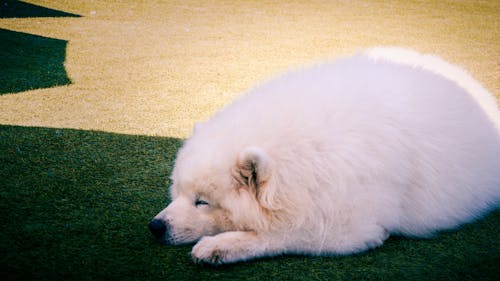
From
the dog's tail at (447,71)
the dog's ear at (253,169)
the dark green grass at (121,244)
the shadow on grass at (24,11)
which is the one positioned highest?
the dog's tail at (447,71)

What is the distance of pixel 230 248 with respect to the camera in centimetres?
230

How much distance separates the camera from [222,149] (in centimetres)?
241

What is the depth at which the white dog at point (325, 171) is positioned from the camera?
92.5 inches

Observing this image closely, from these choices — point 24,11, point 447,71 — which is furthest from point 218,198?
point 24,11

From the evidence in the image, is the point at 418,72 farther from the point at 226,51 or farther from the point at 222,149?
the point at 226,51

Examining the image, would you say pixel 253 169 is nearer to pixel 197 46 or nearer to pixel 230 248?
pixel 230 248

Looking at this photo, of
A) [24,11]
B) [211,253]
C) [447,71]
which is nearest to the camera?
[211,253]

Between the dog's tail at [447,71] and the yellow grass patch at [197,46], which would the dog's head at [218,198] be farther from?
the yellow grass patch at [197,46]

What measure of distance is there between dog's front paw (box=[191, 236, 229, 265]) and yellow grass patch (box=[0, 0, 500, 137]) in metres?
2.27

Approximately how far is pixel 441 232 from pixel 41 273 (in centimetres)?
237

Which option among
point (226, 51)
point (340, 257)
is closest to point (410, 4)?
point (226, 51)

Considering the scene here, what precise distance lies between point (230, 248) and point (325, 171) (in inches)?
26.9

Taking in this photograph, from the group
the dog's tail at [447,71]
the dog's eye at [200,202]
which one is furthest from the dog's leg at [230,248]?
the dog's tail at [447,71]

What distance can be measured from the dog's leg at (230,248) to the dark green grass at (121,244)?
50 millimetres
